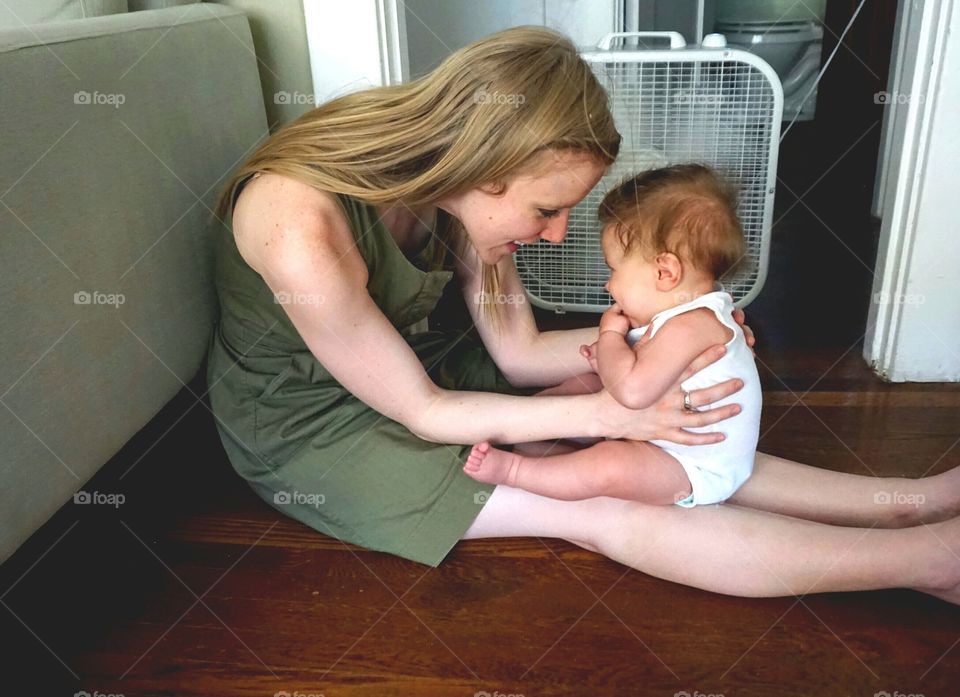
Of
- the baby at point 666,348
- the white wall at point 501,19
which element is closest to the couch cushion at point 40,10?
the baby at point 666,348

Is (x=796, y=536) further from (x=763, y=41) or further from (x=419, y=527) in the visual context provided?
(x=763, y=41)

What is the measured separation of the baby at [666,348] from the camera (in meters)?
0.92

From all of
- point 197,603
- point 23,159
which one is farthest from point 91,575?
point 23,159

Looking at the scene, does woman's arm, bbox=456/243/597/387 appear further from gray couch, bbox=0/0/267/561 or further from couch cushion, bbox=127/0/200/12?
couch cushion, bbox=127/0/200/12

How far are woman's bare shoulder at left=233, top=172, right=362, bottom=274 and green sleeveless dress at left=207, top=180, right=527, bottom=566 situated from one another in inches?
1.9

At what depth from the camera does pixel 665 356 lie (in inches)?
35.8

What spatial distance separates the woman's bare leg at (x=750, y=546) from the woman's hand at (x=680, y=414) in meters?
0.09

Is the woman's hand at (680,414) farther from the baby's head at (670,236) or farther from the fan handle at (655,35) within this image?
the fan handle at (655,35)

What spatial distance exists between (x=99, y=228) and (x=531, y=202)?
1.57 ft

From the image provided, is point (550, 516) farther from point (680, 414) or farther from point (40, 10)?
point (40, 10)

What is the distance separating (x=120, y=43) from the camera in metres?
0.97

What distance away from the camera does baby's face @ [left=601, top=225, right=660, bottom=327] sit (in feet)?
3.12

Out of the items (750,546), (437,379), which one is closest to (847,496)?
(750,546)

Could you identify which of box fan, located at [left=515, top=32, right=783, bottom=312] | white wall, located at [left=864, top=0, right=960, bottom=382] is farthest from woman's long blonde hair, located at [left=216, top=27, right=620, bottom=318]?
white wall, located at [left=864, top=0, right=960, bottom=382]
